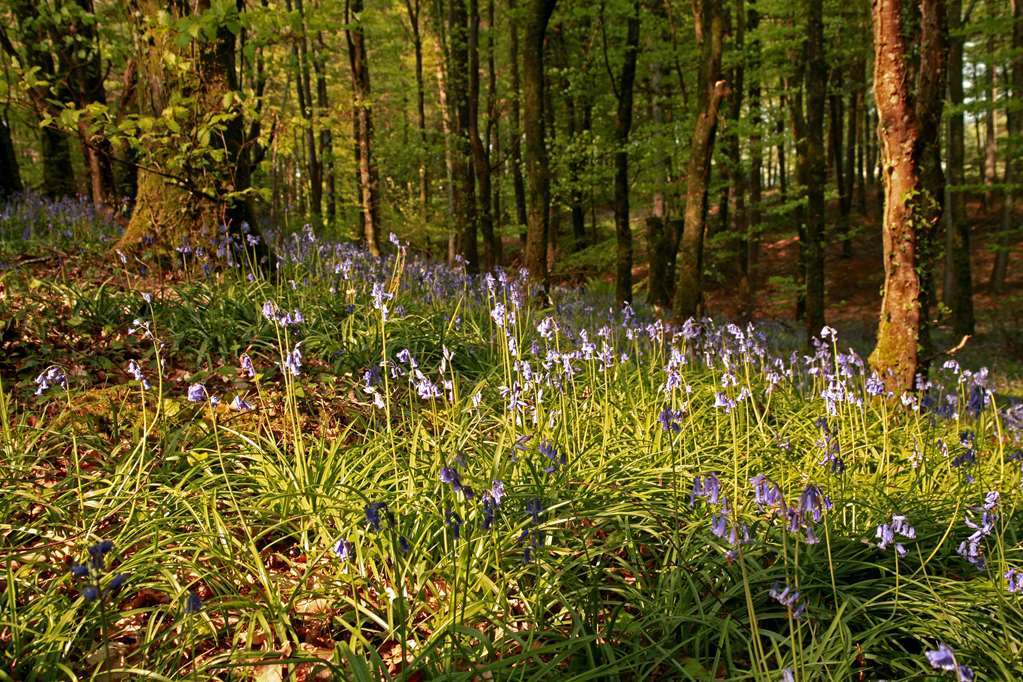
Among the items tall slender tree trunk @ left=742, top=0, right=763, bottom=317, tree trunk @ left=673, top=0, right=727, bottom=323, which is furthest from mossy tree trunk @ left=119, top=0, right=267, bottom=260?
tall slender tree trunk @ left=742, top=0, right=763, bottom=317

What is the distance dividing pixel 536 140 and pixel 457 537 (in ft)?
27.5

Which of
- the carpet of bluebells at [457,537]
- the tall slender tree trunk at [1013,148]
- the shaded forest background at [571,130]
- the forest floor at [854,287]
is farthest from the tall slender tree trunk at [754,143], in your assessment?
the carpet of bluebells at [457,537]

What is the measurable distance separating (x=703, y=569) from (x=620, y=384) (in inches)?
104

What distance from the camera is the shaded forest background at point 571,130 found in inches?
219

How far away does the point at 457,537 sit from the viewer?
2137 millimetres

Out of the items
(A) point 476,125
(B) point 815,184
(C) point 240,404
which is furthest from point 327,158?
(C) point 240,404

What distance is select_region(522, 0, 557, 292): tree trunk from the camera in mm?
9250

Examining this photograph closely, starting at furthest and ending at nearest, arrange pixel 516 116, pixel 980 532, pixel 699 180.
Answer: pixel 516 116 < pixel 699 180 < pixel 980 532

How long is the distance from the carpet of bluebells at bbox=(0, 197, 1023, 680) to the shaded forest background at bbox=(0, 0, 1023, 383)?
6.85ft

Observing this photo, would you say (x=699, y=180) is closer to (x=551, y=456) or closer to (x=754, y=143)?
(x=551, y=456)

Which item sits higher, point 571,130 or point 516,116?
point 516,116

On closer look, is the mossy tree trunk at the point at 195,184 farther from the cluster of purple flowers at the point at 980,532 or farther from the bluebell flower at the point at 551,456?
the cluster of purple flowers at the point at 980,532

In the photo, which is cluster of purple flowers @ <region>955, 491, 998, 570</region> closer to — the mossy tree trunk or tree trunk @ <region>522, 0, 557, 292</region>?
the mossy tree trunk

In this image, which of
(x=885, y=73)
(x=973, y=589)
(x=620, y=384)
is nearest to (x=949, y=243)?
(x=885, y=73)
